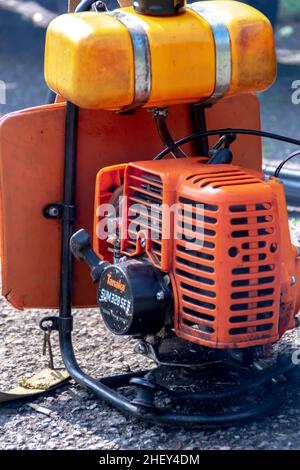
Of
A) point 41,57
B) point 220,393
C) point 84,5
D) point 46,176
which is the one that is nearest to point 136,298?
point 220,393

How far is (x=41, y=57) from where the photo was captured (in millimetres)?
7484

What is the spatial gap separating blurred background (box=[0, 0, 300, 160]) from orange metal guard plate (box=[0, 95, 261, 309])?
2.35 metres

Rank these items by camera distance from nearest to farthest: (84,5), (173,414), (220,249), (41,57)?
(220,249)
(173,414)
(84,5)
(41,57)

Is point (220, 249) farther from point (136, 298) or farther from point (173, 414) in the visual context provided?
point (173, 414)

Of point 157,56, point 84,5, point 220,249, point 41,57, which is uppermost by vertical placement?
point 84,5

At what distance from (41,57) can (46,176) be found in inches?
194

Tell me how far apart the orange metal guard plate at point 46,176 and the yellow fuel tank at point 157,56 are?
0.59 ft

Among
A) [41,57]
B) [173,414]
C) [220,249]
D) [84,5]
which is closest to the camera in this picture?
[220,249]

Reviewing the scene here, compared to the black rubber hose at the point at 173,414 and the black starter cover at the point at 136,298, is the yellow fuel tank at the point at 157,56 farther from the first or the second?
the black rubber hose at the point at 173,414

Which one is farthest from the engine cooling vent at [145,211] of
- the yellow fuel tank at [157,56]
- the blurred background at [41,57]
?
the blurred background at [41,57]

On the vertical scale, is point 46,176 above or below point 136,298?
above

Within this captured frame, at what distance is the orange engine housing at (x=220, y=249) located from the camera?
2.32 metres

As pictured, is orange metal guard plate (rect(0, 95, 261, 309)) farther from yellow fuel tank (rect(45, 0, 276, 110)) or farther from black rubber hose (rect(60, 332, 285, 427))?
black rubber hose (rect(60, 332, 285, 427))

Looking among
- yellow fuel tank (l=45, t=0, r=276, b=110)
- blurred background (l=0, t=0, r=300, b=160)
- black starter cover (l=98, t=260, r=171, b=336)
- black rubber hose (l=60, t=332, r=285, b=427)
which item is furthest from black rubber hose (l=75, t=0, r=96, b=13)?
blurred background (l=0, t=0, r=300, b=160)
